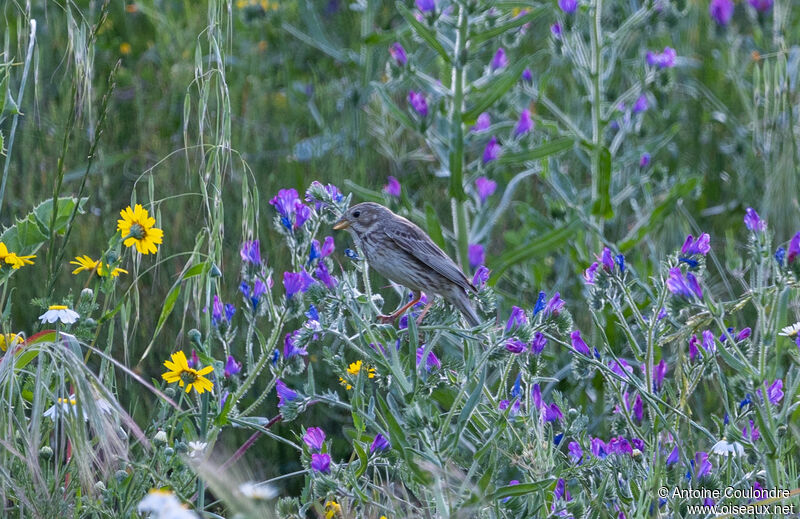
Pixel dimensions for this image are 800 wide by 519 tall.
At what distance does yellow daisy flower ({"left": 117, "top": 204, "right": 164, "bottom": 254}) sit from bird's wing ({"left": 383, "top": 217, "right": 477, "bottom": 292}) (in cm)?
85

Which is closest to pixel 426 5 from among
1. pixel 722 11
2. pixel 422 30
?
pixel 422 30

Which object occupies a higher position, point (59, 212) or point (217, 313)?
point (59, 212)

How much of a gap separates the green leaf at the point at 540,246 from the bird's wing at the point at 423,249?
0.57 metres

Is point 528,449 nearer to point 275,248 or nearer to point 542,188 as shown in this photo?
point 275,248

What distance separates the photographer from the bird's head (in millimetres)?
3133

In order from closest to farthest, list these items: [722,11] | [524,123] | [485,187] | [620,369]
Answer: [620,369] < [485,187] < [524,123] < [722,11]

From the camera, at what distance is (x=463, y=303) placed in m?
2.99

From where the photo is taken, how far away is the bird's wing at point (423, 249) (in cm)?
295

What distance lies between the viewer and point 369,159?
4.76 metres

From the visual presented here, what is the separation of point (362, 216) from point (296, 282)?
894mm

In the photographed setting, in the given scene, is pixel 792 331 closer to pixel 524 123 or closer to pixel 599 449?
pixel 599 449

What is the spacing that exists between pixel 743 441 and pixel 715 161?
3230mm

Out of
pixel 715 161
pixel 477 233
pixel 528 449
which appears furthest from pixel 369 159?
pixel 528 449

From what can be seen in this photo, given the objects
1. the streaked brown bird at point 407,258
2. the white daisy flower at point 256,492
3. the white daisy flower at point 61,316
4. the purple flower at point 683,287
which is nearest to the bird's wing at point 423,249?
the streaked brown bird at point 407,258
